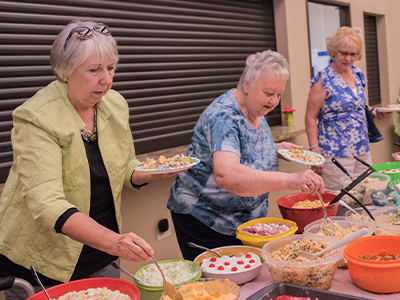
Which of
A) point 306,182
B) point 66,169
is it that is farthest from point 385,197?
point 66,169

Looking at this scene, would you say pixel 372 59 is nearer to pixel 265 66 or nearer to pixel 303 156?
pixel 303 156

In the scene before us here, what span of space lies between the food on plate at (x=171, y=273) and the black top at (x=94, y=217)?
0.98ft

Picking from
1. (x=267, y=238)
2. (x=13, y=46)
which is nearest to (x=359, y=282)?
(x=267, y=238)

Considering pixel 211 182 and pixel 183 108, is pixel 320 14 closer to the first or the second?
pixel 183 108

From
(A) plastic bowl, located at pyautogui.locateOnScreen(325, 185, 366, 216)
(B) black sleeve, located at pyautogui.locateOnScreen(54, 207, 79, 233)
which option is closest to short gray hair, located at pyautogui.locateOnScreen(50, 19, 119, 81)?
(B) black sleeve, located at pyautogui.locateOnScreen(54, 207, 79, 233)

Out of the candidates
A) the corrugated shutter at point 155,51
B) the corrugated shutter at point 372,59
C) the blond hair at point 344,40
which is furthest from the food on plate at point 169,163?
the corrugated shutter at point 372,59

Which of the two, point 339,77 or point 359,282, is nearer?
point 359,282

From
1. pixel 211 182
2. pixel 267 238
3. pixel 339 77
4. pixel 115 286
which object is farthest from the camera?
pixel 339 77

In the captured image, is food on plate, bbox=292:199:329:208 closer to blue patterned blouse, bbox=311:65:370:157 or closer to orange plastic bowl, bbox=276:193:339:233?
orange plastic bowl, bbox=276:193:339:233

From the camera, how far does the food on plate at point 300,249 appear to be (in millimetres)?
1328

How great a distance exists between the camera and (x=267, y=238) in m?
1.57

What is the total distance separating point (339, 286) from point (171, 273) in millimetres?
582

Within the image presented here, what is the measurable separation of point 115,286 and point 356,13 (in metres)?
5.80

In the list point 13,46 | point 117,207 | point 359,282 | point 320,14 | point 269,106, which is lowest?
point 359,282
